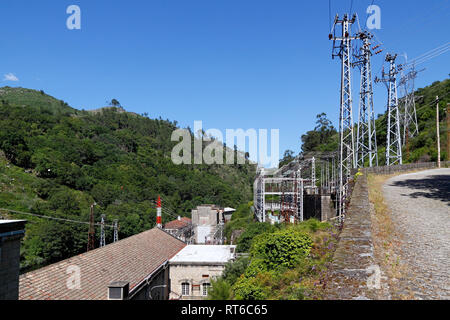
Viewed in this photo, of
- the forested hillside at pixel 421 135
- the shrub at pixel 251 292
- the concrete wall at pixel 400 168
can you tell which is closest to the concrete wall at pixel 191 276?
the concrete wall at pixel 400 168

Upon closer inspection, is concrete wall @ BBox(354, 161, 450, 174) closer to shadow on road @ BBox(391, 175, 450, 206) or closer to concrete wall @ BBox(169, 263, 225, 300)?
shadow on road @ BBox(391, 175, 450, 206)

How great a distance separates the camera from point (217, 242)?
3828 centimetres

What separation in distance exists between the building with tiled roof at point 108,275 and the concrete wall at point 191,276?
0.54 meters

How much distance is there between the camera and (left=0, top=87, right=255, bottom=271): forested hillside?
42.5 meters

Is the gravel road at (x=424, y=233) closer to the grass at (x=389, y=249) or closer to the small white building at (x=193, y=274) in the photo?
the grass at (x=389, y=249)

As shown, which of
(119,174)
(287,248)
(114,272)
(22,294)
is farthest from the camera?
(119,174)

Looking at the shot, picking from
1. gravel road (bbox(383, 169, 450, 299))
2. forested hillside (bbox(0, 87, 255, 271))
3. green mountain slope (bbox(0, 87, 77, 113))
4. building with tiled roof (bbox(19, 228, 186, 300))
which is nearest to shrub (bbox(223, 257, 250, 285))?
building with tiled roof (bbox(19, 228, 186, 300))

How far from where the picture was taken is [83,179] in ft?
204

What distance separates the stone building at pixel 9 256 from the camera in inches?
247

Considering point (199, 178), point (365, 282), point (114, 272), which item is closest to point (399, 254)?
point (365, 282)

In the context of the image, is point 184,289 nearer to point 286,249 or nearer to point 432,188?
point 286,249

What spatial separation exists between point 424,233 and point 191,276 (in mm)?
14287
